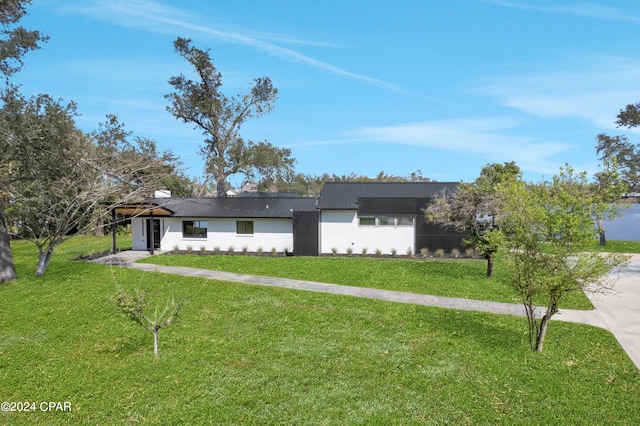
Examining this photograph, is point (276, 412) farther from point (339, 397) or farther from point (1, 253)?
point (1, 253)

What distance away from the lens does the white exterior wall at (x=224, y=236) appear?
23.5 meters

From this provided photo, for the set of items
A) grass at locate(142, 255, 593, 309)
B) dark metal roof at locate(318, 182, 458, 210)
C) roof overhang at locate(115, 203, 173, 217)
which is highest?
dark metal roof at locate(318, 182, 458, 210)

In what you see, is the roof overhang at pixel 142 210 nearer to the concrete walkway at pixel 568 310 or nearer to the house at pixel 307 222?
the house at pixel 307 222

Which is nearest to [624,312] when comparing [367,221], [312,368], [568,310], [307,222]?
[568,310]

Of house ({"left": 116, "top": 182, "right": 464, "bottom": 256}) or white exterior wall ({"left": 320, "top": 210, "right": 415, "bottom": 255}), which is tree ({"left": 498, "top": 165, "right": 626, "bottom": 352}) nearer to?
house ({"left": 116, "top": 182, "right": 464, "bottom": 256})

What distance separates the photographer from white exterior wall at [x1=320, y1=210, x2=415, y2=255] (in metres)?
22.3

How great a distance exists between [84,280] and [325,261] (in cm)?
1059

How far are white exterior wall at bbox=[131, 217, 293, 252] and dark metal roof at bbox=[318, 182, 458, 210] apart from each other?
3.05m

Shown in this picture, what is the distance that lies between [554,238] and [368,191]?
57.8 ft

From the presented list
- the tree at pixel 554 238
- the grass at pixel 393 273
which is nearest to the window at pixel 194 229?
the grass at pixel 393 273

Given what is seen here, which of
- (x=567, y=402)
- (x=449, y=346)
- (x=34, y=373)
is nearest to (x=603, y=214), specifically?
(x=567, y=402)

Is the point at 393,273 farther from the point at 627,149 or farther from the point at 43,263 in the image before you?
the point at 627,149

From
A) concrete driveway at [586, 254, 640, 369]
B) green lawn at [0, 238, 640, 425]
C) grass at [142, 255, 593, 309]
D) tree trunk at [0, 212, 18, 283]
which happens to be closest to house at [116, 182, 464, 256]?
grass at [142, 255, 593, 309]

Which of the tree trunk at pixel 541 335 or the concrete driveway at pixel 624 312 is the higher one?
the tree trunk at pixel 541 335
